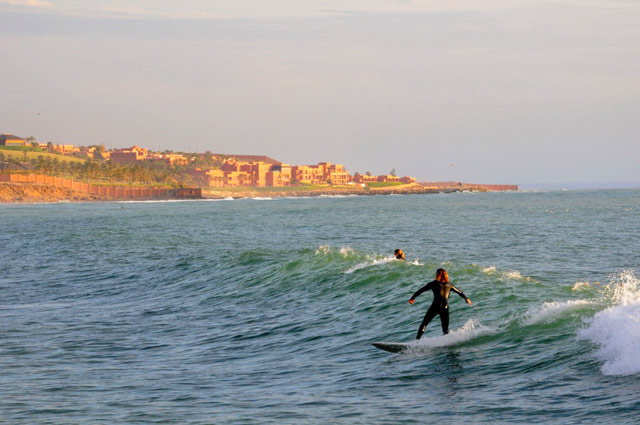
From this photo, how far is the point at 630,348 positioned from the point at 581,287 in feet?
42.1

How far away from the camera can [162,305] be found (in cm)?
3256

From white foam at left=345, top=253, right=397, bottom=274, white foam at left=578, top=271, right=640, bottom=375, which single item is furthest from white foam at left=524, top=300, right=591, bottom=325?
white foam at left=345, top=253, right=397, bottom=274

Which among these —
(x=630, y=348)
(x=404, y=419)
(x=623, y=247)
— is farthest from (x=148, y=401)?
(x=623, y=247)

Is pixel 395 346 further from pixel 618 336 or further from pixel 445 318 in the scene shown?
pixel 618 336

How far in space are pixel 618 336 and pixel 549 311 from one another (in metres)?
4.49

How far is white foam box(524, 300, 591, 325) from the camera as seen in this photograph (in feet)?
71.9

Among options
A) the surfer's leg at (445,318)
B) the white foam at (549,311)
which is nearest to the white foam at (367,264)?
the white foam at (549,311)

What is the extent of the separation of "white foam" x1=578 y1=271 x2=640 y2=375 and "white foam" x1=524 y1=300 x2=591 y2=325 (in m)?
1.65

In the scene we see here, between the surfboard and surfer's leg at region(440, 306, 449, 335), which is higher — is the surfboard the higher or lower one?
the lower one

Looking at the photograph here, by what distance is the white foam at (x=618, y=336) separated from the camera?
1650 centimetres

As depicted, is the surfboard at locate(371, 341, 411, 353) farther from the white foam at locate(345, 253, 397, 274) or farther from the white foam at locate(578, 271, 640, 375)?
the white foam at locate(345, 253, 397, 274)

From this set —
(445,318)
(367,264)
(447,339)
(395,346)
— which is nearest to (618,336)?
(447,339)

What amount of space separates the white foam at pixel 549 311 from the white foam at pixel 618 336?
165 cm

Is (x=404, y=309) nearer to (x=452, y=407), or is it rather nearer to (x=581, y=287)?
(x=581, y=287)
